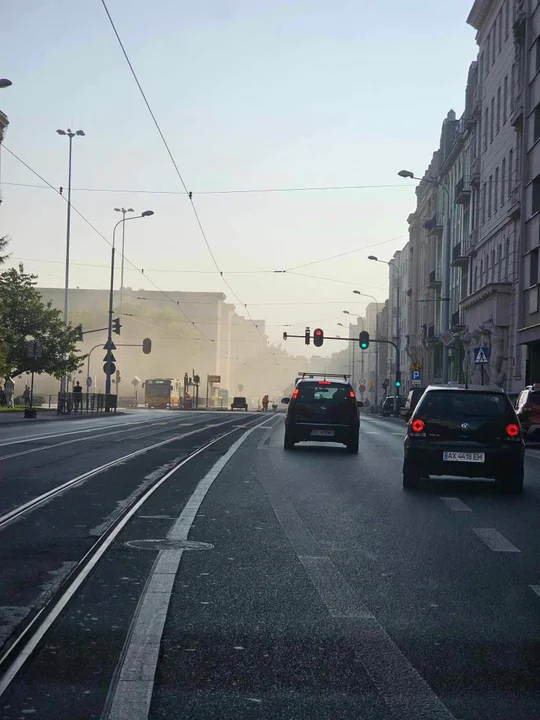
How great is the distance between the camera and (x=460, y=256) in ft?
204

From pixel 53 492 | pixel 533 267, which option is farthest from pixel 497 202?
pixel 53 492

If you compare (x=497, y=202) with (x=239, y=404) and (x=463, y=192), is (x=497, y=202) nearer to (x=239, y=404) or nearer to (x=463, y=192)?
(x=463, y=192)

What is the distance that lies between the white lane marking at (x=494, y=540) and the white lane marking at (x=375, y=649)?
61.2 inches

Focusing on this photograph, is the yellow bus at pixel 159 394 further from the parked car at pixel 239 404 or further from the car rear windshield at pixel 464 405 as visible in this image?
the car rear windshield at pixel 464 405

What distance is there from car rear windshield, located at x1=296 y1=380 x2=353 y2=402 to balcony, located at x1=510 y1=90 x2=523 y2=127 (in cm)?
2389

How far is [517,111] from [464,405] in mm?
33045

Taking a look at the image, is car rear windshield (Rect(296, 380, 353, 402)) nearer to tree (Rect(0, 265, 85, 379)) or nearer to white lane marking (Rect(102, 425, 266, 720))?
white lane marking (Rect(102, 425, 266, 720))

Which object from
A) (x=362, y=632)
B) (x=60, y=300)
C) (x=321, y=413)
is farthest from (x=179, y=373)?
(x=362, y=632)

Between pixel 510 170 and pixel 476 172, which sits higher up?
pixel 476 172

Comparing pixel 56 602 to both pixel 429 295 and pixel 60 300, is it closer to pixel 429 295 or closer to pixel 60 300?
pixel 429 295

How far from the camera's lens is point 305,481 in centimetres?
1611

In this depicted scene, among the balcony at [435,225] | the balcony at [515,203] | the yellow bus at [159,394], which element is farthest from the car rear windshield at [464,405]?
the yellow bus at [159,394]

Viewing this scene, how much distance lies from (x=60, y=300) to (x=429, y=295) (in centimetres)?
9243

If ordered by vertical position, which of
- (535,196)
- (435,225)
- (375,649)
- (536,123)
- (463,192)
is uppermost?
(435,225)
